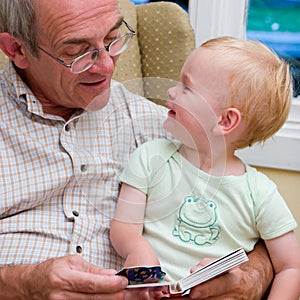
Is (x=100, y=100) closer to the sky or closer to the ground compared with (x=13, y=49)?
closer to the ground

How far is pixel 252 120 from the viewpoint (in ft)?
4.93

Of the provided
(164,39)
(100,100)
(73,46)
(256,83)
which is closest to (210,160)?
(256,83)

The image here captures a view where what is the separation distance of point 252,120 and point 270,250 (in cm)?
36

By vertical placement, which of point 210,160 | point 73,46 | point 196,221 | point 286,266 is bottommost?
point 286,266

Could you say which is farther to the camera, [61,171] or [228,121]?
[61,171]

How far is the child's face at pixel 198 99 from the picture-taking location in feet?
4.87

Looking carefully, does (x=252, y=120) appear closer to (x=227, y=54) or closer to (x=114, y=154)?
(x=227, y=54)

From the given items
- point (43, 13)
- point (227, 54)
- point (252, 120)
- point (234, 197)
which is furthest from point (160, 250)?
point (43, 13)

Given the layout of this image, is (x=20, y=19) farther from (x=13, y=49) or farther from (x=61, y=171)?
(x=61, y=171)

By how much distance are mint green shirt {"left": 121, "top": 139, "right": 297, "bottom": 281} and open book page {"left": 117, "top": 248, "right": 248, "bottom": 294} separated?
0.20m

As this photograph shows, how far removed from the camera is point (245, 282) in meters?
1.54

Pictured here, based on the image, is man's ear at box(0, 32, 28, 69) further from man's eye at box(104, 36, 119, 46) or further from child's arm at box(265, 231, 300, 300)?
child's arm at box(265, 231, 300, 300)

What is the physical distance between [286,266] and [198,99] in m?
0.50

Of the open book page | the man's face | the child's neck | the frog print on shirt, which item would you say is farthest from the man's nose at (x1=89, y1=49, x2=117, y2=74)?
the open book page
